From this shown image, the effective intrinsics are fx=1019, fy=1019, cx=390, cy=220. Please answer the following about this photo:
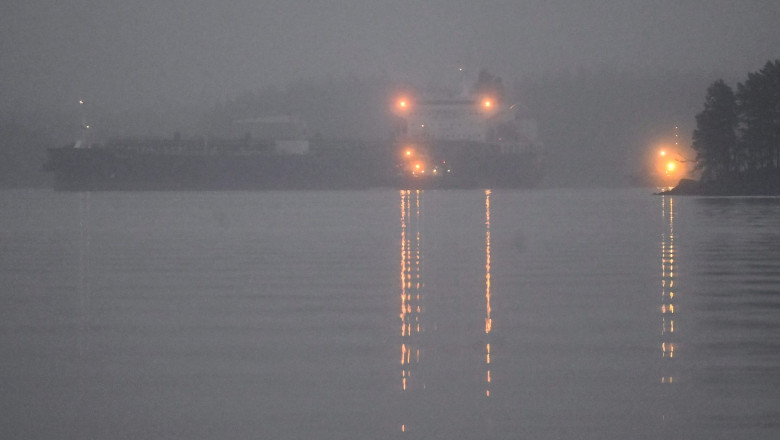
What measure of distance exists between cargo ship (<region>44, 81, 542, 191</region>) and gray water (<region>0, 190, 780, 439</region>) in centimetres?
6645

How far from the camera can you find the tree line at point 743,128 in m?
56.2

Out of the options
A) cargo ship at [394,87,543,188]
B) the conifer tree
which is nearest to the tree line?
the conifer tree

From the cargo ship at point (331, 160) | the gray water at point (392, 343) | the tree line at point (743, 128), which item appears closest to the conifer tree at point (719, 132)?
the tree line at point (743, 128)

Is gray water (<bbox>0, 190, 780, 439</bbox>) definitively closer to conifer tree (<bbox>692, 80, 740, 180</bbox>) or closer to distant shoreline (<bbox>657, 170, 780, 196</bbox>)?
distant shoreline (<bbox>657, 170, 780, 196</bbox>)

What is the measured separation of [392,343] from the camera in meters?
9.74

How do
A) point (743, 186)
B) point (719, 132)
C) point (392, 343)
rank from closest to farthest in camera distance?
point (392, 343)
point (743, 186)
point (719, 132)

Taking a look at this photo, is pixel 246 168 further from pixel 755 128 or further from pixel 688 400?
pixel 688 400

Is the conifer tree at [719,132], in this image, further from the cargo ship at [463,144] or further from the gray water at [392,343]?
the gray water at [392,343]

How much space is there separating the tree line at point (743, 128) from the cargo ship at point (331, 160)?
34.4 m

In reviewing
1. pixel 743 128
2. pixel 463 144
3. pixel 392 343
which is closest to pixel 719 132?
pixel 743 128

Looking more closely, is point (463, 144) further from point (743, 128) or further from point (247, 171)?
point (743, 128)

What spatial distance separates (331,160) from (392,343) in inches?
3191

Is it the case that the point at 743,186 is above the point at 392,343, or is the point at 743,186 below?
above

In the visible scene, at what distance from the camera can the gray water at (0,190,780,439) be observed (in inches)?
Result: 272
